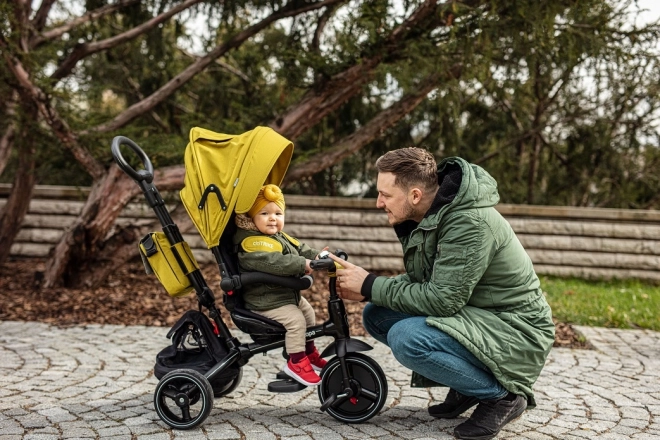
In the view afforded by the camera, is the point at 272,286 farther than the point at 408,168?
Yes

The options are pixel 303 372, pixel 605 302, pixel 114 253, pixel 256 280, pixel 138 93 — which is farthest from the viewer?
pixel 138 93

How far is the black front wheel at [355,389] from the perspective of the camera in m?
3.60

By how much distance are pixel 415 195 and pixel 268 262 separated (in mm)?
767

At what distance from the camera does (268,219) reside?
3.61 meters

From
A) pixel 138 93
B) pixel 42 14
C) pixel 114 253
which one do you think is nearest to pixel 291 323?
pixel 114 253

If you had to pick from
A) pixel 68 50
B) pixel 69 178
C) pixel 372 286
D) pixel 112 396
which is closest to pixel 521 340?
pixel 372 286

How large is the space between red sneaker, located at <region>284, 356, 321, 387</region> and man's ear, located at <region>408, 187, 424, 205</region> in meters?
0.96

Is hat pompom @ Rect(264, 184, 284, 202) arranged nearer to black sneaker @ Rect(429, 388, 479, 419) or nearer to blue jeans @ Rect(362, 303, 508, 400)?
blue jeans @ Rect(362, 303, 508, 400)

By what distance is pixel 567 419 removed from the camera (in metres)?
3.91

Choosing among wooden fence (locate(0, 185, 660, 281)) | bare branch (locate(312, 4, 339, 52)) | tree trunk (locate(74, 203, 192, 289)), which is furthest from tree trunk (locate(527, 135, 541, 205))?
tree trunk (locate(74, 203, 192, 289))

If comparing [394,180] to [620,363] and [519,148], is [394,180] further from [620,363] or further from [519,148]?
[519,148]

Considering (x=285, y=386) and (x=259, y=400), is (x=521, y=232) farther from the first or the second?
(x=285, y=386)

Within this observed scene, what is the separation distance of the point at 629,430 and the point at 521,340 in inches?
36.3

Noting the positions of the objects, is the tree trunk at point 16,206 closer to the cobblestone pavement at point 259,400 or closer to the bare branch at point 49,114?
the bare branch at point 49,114
